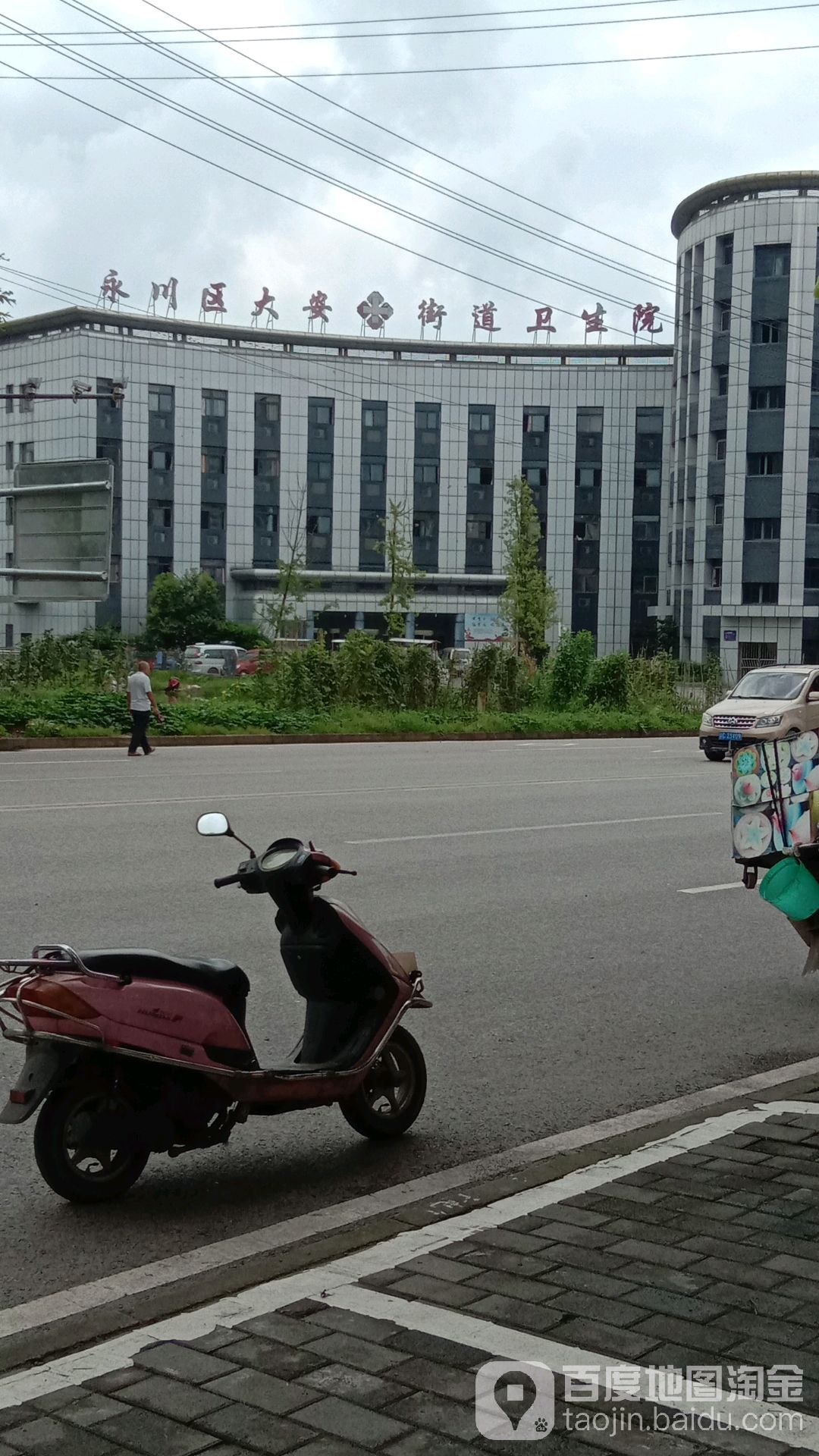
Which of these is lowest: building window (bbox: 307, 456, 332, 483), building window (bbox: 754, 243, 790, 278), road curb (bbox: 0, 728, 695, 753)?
road curb (bbox: 0, 728, 695, 753)

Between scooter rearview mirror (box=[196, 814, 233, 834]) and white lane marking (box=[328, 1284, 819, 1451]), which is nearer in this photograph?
white lane marking (box=[328, 1284, 819, 1451])

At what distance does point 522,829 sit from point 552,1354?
35.2 feet

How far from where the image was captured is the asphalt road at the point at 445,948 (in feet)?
15.9

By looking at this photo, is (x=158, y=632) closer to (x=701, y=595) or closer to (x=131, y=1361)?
(x=701, y=595)

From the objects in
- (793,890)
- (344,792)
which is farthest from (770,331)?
(793,890)

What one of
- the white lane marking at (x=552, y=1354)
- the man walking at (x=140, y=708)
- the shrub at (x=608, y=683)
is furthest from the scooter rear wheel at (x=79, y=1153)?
the shrub at (x=608, y=683)

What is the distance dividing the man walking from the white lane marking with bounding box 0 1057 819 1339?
19174mm

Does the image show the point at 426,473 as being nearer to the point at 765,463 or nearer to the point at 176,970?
the point at 765,463

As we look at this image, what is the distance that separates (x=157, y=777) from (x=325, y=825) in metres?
6.04

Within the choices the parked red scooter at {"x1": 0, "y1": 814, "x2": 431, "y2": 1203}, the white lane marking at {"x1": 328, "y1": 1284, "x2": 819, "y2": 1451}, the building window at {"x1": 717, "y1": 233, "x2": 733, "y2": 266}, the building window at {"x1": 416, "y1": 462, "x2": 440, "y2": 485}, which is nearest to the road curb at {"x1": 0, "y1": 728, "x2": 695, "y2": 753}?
the parked red scooter at {"x1": 0, "y1": 814, "x2": 431, "y2": 1203}

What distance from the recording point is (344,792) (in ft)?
57.6

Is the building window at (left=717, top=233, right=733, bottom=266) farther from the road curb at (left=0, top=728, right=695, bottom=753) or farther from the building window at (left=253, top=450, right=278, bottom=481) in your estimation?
the road curb at (left=0, top=728, right=695, bottom=753)

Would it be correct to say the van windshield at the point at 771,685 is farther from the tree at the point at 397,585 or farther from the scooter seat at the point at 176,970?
the tree at the point at 397,585

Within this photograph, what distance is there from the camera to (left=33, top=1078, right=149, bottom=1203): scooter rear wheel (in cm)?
445
